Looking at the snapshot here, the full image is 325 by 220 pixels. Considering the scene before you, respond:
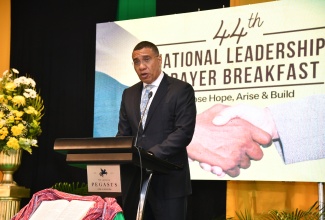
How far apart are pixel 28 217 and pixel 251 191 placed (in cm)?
296

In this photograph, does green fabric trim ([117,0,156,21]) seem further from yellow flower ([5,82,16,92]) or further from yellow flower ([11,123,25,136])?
yellow flower ([11,123,25,136])

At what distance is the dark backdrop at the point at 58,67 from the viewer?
6.45m

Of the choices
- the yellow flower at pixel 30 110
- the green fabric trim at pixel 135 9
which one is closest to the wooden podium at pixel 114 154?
the yellow flower at pixel 30 110

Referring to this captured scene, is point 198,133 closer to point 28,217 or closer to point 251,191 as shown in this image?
point 251,191

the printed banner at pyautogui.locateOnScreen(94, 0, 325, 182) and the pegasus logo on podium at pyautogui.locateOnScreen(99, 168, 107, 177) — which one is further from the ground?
the printed banner at pyautogui.locateOnScreen(94, 0, 325, 182)

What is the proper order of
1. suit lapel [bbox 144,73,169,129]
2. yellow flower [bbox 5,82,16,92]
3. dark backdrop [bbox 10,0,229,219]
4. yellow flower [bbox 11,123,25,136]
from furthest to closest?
dark backdrop [bbox 10,0,229,219] < yellow flower [bbox 5,82,16,92] < yellow flower [bbox 11,123,25,136] < suit lapel [bbox 144,73,169,129]

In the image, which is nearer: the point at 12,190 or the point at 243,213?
the point at 243,213

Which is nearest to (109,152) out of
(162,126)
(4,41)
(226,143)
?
(162,126)

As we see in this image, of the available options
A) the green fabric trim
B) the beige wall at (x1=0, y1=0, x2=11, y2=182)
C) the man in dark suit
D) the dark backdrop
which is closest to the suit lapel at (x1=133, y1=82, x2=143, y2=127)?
the man in dark suit

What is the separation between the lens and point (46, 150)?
260 inches

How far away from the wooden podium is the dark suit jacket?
0.56 feet

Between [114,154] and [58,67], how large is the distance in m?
4.16

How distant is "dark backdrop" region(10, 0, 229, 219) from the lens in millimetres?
6445

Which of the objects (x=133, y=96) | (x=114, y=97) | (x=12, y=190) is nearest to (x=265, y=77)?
(x=114, y=97)
